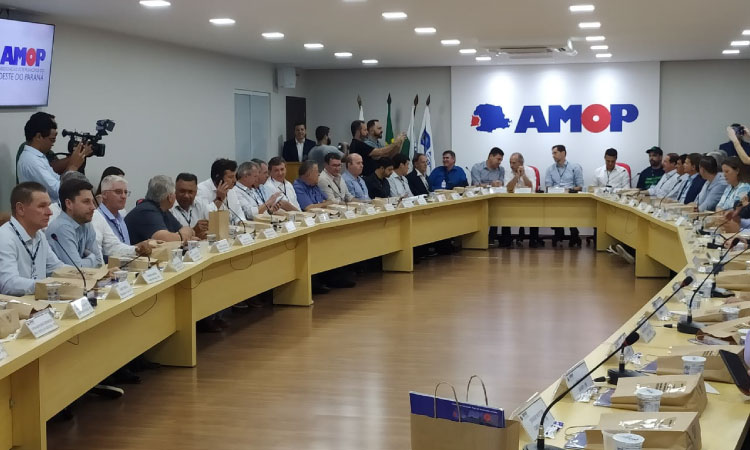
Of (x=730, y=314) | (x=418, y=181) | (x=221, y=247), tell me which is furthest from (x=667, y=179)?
(x=730, y=314)

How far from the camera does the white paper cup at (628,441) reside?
6.62 ft

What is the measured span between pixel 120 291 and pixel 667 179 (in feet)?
26.6

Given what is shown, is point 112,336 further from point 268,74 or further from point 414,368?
point 268,74

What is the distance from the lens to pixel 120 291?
13.8 feet

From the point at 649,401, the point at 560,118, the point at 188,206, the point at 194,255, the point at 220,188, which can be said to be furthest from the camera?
the point at 560,118

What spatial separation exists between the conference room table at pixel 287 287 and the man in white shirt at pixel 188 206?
306 mm

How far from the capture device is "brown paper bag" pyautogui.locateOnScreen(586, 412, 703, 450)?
86.8 inches

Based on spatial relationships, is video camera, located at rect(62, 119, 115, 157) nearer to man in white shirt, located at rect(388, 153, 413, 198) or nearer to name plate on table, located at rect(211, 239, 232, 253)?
name plate on table, located at rect(211, 239, 232, 253)

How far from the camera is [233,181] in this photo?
269 inches

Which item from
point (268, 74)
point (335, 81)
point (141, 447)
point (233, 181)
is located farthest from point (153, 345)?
point (335, 81)

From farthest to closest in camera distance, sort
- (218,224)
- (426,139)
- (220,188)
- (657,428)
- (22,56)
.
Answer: (426,139) < (22,56) < (220,188) < (218,224) < (657,428)

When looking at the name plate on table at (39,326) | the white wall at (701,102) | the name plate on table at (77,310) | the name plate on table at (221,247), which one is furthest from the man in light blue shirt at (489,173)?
the name plate on table at (39,326)

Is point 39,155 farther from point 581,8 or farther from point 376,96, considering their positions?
point 376,96

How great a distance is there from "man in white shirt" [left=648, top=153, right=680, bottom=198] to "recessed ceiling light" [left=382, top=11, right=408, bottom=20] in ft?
13.3
